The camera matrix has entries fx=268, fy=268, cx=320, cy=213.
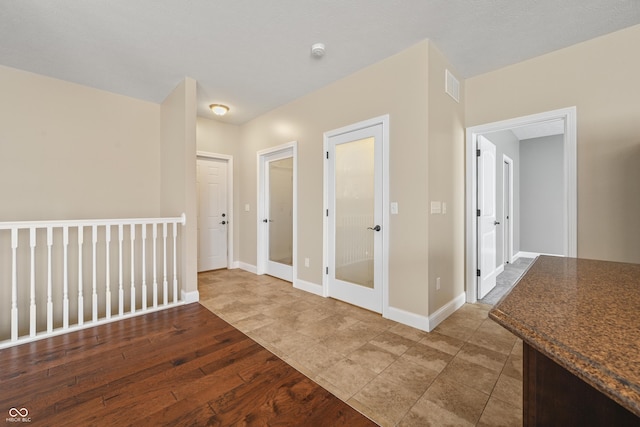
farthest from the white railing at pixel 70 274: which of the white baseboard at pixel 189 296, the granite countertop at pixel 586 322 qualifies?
the granite countertop at pixel 586 322

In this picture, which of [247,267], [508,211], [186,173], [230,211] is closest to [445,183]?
[186,173]

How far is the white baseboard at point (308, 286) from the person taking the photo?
346cm

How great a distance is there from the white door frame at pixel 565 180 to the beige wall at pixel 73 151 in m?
4.25

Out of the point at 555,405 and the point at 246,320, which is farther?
the point at 246,320

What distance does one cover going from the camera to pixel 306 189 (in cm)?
365

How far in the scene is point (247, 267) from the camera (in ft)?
15.6

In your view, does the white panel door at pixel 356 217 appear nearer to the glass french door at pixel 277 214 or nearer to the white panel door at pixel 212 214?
the glass french door at pixel 277 214

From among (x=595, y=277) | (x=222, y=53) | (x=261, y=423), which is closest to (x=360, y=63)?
(x=222, y=53)

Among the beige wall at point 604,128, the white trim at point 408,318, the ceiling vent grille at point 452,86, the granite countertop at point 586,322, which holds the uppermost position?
the ceiling vent grille at point 452,86

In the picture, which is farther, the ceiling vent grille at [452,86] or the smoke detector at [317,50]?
the ceiling vent grille at [452,86]

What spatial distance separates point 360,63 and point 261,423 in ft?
10.3

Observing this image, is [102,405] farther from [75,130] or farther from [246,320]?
[75,130]

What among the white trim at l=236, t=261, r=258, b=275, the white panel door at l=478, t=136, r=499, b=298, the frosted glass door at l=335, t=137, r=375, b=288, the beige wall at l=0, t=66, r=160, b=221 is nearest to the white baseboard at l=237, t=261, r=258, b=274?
the white trim at l=236, t=261, r=258, b=275

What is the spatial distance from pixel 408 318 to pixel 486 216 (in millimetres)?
1860
